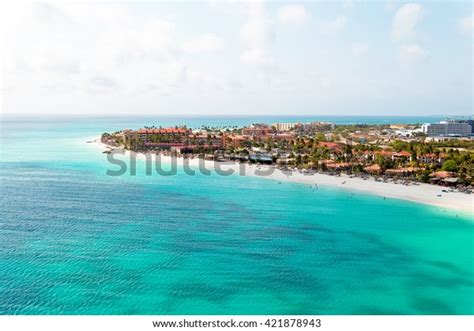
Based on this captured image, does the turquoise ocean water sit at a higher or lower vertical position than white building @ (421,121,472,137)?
lower

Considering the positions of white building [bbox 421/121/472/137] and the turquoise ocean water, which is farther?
white building [bbox 421/121/472/137]

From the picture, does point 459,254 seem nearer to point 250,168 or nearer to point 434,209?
point 434,209

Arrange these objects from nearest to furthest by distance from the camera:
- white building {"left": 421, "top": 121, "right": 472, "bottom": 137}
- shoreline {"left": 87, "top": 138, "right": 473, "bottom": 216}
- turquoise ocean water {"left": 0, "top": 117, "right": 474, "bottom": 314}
A: turquoise ocean water {"left": 0, "top": 117, "right": 474, "bottom": 314}
shoreline {"left": 87, "top": 138, "right": 473, "bottom": 216}
white building {"left": 421, "top": 121, "right": 472, "bottom": 137}

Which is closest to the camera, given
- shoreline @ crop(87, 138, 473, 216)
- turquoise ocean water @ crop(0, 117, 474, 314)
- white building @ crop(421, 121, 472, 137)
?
turquoise ocean water @ crop(0, 117, 474, 314)

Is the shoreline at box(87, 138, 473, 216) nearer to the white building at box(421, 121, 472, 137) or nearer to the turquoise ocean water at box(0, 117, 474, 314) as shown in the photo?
the turquoise ocean water at box(0, 117, 474, 314)

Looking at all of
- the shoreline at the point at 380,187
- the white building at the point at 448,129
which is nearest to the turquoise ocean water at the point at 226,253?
the shoreline at the point at 380,187

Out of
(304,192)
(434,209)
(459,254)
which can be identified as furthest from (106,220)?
(434,209)

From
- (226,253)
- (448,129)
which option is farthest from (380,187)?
(448,129)

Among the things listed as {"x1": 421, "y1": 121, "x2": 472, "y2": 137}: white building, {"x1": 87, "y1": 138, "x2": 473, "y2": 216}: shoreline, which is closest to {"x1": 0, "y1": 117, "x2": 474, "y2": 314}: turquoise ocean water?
{"x1": 87, "y1": 138, "x2": 473, "y2": 216}: shoreline
